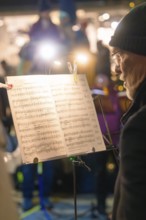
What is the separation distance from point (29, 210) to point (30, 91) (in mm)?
2945

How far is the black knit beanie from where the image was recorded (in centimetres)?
230

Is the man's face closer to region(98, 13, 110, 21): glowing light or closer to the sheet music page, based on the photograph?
the sheet music page

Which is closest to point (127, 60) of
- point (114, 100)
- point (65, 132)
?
point (65, 132)

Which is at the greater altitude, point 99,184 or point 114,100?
point 114,100

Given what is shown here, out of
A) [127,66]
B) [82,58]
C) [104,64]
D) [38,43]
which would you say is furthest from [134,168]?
[38,43]

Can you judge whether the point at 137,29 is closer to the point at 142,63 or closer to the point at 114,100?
the point at 142,63

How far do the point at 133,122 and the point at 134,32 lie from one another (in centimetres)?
58

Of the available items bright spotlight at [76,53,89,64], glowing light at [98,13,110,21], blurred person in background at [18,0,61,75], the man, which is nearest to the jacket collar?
the man

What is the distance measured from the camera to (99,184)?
18.1 feet

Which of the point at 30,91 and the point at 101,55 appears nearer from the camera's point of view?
the point at 30,91

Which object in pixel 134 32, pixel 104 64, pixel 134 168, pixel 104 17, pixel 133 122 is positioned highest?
pixel 104 17

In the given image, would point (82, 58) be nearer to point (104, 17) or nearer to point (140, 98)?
point (104, 17)

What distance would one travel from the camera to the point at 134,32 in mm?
2334

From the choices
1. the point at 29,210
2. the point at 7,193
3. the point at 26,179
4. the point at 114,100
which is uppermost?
the point at 114,100
